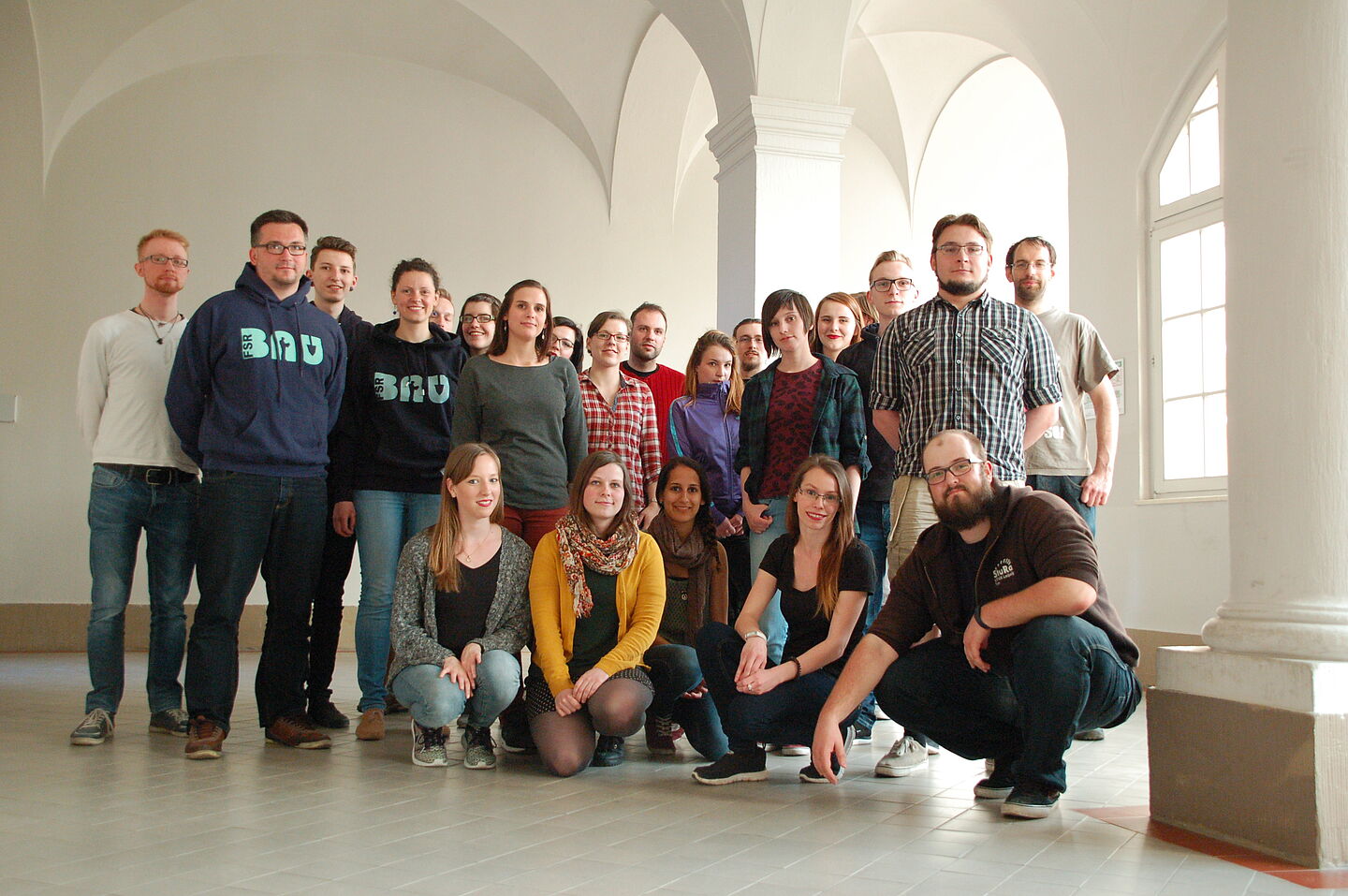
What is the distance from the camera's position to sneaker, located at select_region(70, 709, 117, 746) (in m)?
4.14

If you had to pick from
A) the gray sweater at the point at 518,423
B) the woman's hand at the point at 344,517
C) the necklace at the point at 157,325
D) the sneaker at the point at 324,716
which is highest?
the necklace at the point at 157,325

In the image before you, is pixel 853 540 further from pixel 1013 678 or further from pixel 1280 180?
pixel 1280 180

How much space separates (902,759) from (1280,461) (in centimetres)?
156

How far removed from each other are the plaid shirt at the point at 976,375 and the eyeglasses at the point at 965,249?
0.15m

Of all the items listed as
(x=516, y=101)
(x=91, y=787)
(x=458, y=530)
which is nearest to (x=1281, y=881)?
(x=458, y=530)

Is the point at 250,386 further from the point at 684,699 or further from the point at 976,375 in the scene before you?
the point at 976,375

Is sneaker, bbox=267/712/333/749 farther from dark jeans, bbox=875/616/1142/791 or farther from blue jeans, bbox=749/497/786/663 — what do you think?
dark jeans, bbox=875/616/1142/791

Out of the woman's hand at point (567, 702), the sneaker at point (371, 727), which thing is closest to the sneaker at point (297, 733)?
the sneaker at point (371, 727)

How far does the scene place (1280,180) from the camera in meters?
2.86

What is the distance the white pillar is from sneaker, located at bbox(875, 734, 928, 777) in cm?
318

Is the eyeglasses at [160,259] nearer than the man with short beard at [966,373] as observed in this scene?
No

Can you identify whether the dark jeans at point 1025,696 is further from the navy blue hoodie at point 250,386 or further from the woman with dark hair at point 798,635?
the navy blue hoodie at point 250,386

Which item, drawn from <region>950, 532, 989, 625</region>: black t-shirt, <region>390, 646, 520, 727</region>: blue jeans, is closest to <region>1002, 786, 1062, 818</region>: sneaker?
<region>950, 532, 989, 625</region>: black t-shirt

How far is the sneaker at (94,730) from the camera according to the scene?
4137 mm
